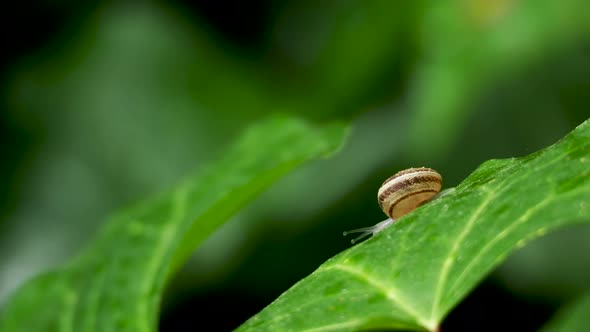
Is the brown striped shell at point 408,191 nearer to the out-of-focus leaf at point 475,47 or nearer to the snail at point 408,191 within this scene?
the snail at point 408,191

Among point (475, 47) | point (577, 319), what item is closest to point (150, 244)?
point (577, 319)

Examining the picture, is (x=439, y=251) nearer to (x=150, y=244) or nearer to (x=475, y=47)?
(x=150, y=244)

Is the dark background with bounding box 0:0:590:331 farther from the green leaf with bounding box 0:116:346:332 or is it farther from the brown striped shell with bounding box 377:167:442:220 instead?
the brown striped shell with bounding box 377:167:442:220

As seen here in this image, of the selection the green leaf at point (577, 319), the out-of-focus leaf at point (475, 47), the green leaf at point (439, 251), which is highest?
the out-of-focus leaf at point (475, 47)

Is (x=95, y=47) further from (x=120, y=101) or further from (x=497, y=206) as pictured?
(x=497, y=206)

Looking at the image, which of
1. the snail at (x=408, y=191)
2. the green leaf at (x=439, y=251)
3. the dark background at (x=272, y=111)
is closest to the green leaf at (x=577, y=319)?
the green leaf at (x=439, y=251)
